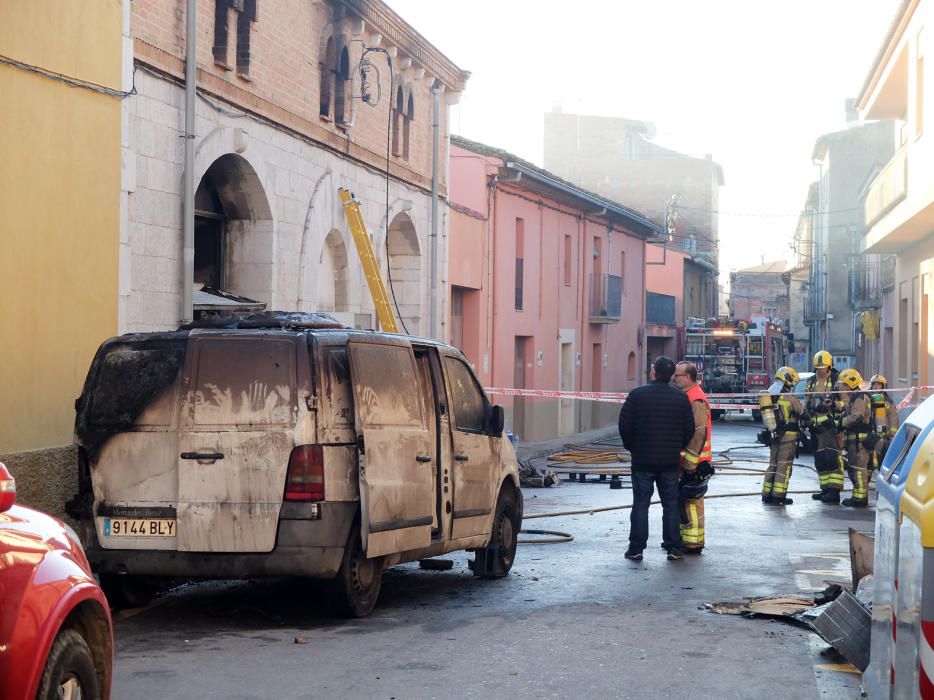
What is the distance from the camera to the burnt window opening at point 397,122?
75.6 feet

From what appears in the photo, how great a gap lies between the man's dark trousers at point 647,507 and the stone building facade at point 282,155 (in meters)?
5.37

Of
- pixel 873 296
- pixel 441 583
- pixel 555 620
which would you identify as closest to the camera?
pixel 555 620

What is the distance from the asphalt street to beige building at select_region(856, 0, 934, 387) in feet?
36.0

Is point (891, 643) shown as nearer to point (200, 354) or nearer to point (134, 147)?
point (200, 354)

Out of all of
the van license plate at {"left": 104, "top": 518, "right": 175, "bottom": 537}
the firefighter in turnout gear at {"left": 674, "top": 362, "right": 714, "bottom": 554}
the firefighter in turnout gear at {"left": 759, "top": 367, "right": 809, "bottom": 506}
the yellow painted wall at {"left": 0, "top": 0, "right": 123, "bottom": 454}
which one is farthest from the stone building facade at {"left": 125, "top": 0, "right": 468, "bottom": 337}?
the firefighter in turnout gear at {"left": 759, "top": 367, "right": 809, "bottom": 506}

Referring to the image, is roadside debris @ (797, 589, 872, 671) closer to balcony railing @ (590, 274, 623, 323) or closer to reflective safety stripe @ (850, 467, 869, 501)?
reflective safety stripe @ (850, 467, 869, 501)

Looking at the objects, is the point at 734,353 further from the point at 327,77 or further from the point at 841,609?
the point at 841,609

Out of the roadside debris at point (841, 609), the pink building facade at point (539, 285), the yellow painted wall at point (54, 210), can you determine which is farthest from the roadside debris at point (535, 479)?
the roadside debris at point (841, 609)

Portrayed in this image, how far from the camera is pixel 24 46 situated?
38.1ft

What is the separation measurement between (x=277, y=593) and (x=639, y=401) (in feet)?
12.8

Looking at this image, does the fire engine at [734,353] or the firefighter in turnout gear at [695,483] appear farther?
the fire engine at [734,353]

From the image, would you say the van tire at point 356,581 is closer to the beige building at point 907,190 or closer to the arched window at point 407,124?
the beige building at point 907,190

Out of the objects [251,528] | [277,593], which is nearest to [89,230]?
[277,593]

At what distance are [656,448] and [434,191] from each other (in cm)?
1339
